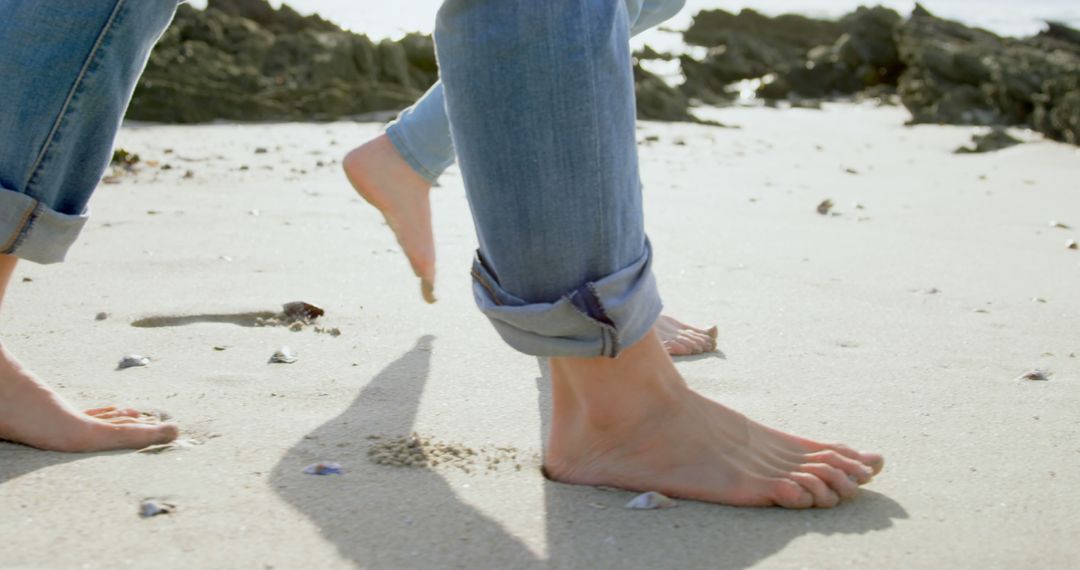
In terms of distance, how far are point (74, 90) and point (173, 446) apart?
53cm

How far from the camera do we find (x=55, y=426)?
170 cm

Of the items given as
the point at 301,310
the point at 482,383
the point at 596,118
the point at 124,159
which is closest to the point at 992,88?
the point at 124,159

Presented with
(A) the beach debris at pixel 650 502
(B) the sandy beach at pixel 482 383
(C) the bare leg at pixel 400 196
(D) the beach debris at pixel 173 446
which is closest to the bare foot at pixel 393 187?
(C) the bare leg at pixel 400 196

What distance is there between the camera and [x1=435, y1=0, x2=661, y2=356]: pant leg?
1.37 metres

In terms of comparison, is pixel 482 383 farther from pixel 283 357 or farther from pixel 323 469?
pixel 323 469

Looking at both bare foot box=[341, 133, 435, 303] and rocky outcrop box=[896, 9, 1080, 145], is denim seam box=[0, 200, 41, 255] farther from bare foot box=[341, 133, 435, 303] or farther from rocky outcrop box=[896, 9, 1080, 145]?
rocky outcrop box=[896, 9, 1080, 145]

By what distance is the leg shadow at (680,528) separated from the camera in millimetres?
1366

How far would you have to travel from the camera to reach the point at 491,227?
1428 mm

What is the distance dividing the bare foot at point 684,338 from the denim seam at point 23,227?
1.20m

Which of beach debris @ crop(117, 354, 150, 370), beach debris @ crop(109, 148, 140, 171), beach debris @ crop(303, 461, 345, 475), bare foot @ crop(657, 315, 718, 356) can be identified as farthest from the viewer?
beach debris @ crop(109, 148, 140, 171)

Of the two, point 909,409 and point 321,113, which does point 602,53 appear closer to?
point 909,409

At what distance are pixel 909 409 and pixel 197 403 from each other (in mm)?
1209

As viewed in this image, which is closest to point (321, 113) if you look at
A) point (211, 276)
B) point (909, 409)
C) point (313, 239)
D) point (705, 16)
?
point (313, 239)

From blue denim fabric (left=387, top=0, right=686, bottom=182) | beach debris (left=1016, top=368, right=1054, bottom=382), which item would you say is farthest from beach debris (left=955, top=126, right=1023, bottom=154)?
blue denim fabric (left=387, top=0, right=686, bottom=182)
